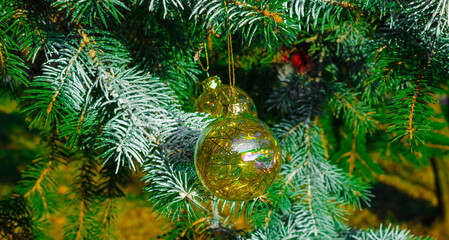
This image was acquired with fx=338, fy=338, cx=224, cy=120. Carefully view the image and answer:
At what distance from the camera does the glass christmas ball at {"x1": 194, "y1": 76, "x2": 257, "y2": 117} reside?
1.97ft

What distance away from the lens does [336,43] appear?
0.79 metres

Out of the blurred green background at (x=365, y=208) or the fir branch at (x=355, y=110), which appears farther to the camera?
the blurred green background at (x=365, y=208)

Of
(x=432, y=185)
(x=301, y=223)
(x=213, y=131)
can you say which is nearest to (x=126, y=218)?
(x=301, y=223)

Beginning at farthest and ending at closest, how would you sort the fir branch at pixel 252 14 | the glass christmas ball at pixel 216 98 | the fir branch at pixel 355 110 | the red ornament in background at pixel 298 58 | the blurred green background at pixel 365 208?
the blurred green background at pixel 365 208
the red ornament in background at pixel 298 58
the fir branch at pixel 355 110
the glass christmas ball at pixel 216 98
the fir branch at pixel 252 14

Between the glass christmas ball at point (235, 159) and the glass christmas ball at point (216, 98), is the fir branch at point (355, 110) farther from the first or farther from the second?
the glass christmas ball at point (235, 159)

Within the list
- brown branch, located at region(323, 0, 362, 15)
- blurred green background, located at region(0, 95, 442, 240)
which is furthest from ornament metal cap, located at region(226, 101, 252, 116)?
blurred green background, located at region(0, 95, 442, 240)

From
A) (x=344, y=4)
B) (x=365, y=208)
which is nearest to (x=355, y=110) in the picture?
(x=344, y=4)

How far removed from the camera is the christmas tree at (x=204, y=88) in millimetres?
494

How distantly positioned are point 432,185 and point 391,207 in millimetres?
529

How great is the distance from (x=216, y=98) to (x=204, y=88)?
0.11 feet

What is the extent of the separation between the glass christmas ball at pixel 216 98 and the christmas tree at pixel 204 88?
2 centimetres

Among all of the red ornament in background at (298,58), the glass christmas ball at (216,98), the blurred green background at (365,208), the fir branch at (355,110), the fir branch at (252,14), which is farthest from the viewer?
the blurred green background at (365,208)

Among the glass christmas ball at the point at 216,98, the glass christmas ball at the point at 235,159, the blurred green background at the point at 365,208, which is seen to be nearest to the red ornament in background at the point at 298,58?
the glass christmas ball at the point at 216,98

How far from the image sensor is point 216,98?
0.61 m
